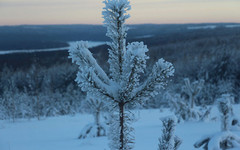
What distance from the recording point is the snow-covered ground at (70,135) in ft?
17.7

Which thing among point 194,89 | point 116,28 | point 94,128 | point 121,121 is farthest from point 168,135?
point 194,89

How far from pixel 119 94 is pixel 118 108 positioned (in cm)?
12

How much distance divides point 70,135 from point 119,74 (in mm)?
6790

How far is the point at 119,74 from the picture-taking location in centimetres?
132

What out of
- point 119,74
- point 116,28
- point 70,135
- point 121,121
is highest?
point 116,28

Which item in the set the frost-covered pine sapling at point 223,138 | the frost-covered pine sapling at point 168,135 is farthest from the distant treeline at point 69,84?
the frost-covered pine sapling at point 168,135

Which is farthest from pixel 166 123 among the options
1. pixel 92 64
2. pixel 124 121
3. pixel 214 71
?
pixel 214 71

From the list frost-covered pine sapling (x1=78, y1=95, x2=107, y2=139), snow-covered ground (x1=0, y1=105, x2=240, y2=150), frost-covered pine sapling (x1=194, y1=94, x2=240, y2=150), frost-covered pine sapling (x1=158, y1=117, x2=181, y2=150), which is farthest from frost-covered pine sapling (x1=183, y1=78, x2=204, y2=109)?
frost-covered pine sapling (x1=158, y1=117, x2=181, y2=150)

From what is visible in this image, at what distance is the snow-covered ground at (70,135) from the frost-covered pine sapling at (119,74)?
3.45 m

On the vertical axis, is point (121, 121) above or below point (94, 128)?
above

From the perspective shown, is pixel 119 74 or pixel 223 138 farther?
pixel 223 138

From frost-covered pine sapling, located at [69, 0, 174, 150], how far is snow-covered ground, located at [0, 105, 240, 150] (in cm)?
345

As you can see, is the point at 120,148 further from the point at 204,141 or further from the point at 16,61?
the point at 16,61

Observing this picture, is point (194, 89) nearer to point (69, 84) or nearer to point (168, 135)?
point (168, 135)
